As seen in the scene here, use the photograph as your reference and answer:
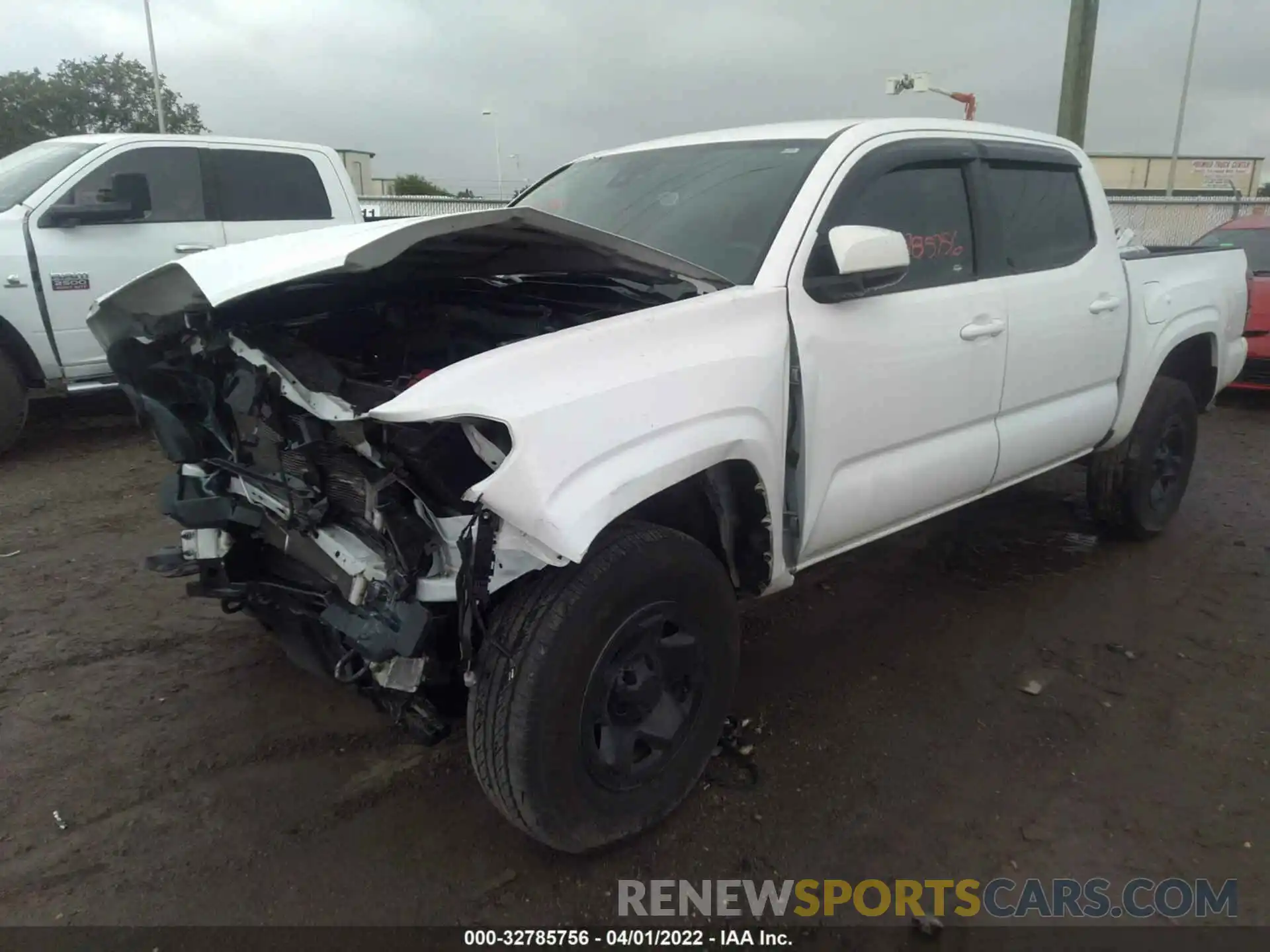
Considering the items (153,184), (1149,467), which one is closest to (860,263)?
(1149,467)

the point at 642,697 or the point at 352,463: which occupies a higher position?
the point at 352,463

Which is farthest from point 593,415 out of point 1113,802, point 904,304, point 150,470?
point 150,470

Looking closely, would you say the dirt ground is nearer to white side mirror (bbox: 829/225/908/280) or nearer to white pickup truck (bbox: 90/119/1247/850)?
white pickup truck (bbox: 90/119/1247/850)

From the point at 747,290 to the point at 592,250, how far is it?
50 cm

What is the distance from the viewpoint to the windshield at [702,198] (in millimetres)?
2846

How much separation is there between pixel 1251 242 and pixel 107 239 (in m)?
9.98

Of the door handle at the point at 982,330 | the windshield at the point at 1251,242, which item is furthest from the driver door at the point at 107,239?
the windshield at the point at 1251,242

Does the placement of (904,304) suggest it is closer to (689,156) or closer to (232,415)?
(689,156)

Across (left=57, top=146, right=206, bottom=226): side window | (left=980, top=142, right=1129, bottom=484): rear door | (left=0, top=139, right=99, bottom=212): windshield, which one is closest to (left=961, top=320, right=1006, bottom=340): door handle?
(left=980, top=142, right=1129, bottom=484): rear door

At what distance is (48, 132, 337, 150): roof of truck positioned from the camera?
6.46 metres

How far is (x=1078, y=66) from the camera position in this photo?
8320mm

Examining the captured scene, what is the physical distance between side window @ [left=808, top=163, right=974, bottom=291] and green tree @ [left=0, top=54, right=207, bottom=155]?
31.2 m

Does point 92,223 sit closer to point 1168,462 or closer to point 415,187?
point 1168,462

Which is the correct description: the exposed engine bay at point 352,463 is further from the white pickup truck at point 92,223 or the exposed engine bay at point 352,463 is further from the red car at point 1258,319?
the red car at point 1258,319
